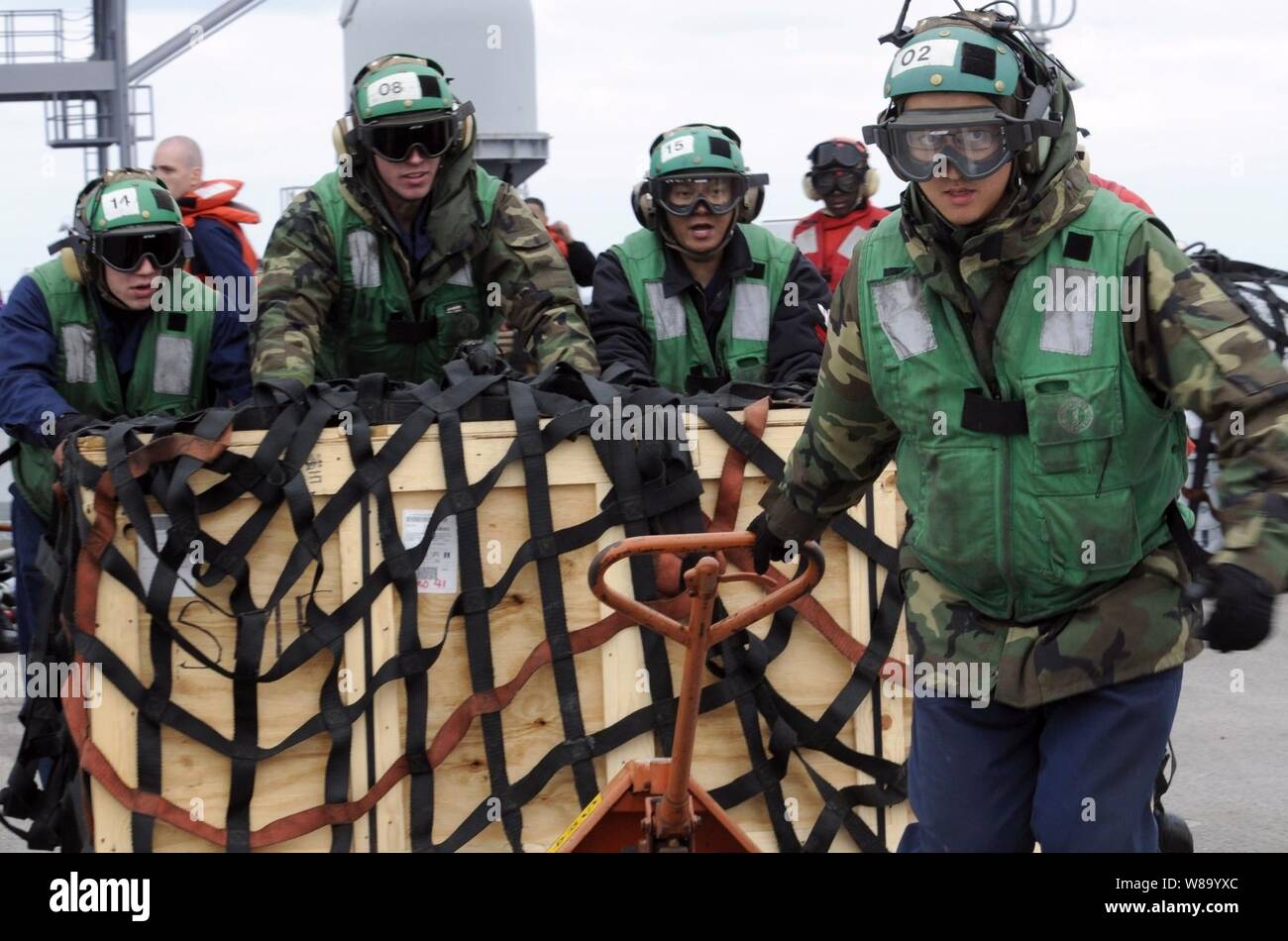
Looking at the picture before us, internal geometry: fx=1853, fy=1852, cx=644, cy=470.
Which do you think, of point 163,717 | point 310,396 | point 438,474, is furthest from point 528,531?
point 163,717

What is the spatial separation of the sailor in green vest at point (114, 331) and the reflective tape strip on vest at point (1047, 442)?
10.4ft

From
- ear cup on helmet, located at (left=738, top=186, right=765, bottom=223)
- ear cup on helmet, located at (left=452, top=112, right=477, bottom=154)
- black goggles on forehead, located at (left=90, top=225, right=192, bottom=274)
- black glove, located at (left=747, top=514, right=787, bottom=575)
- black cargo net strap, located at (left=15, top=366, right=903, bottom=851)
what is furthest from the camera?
ear cup on helmet, located at (left=738, top=186, right=765, bottom=223)

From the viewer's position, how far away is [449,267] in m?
6.20

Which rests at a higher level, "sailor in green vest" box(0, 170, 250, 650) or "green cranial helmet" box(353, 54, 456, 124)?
"green cranial helmet" box(353, 54, 456, 124)

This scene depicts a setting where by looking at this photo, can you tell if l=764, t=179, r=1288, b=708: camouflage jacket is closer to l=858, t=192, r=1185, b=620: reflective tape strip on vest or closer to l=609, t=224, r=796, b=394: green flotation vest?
l=858, t=192, r=1185, b=620: reflective tape strip on vest

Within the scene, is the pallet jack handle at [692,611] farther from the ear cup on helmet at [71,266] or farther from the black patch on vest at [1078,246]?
the ear cup on helmet at [71,266]

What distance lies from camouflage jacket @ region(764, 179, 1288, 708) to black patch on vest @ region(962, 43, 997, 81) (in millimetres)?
301

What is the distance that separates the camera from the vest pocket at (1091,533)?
11.3 ft

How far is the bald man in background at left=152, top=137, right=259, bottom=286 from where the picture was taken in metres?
7.56

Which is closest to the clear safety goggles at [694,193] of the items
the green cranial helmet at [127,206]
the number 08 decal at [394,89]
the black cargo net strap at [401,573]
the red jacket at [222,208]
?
the number 08 decal at [394,89]

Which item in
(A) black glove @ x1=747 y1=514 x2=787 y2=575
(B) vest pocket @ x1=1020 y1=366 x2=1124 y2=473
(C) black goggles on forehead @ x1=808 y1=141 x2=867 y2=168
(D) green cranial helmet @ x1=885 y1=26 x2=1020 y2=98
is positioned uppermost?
(C) black goggles on forehead @ x1=808 y1=141 x2=867 y2=168

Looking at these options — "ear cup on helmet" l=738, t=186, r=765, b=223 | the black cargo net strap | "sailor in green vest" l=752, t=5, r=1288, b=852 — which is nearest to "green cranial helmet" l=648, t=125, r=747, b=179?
"ear cup on helmet" l=738, t=186, r=765, b=223
